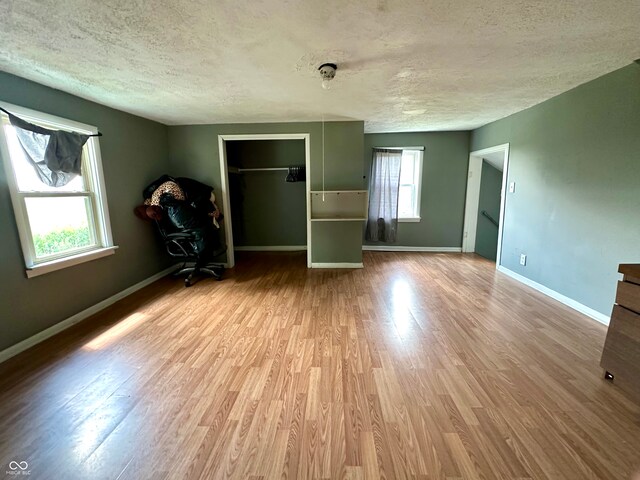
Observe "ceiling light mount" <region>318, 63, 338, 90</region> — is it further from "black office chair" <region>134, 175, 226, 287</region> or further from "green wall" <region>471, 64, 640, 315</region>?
"green wall" <region>471, 64, 640, 315</region>

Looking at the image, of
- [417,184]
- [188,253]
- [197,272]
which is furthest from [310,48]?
[417,184]

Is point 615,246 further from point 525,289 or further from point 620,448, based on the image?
point 620,448

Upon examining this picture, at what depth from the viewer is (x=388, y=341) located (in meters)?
2.21

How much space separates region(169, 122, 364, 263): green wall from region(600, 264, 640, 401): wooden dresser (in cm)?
288

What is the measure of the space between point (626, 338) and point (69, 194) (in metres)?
4.59

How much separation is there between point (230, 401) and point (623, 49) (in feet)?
11.9

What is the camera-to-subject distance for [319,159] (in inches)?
159

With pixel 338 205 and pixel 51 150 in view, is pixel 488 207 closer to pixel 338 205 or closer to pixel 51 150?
pixel 338 205

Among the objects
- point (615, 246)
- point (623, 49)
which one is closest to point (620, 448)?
point (615, 246)

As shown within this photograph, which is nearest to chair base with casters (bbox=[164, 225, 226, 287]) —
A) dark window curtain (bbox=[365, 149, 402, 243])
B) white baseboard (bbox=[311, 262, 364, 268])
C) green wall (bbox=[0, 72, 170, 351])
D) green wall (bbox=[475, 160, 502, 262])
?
green wall (bbox=[0, 72, 170, 351])

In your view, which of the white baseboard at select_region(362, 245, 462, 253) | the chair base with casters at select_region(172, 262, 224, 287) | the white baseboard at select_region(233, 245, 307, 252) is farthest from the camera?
the white baseboard at select_region(233, 245, 307, 252)

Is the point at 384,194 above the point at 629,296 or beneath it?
above

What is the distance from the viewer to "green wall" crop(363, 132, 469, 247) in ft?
16.4

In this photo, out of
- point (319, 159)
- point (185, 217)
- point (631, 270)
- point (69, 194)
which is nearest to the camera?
point (631, 270)
